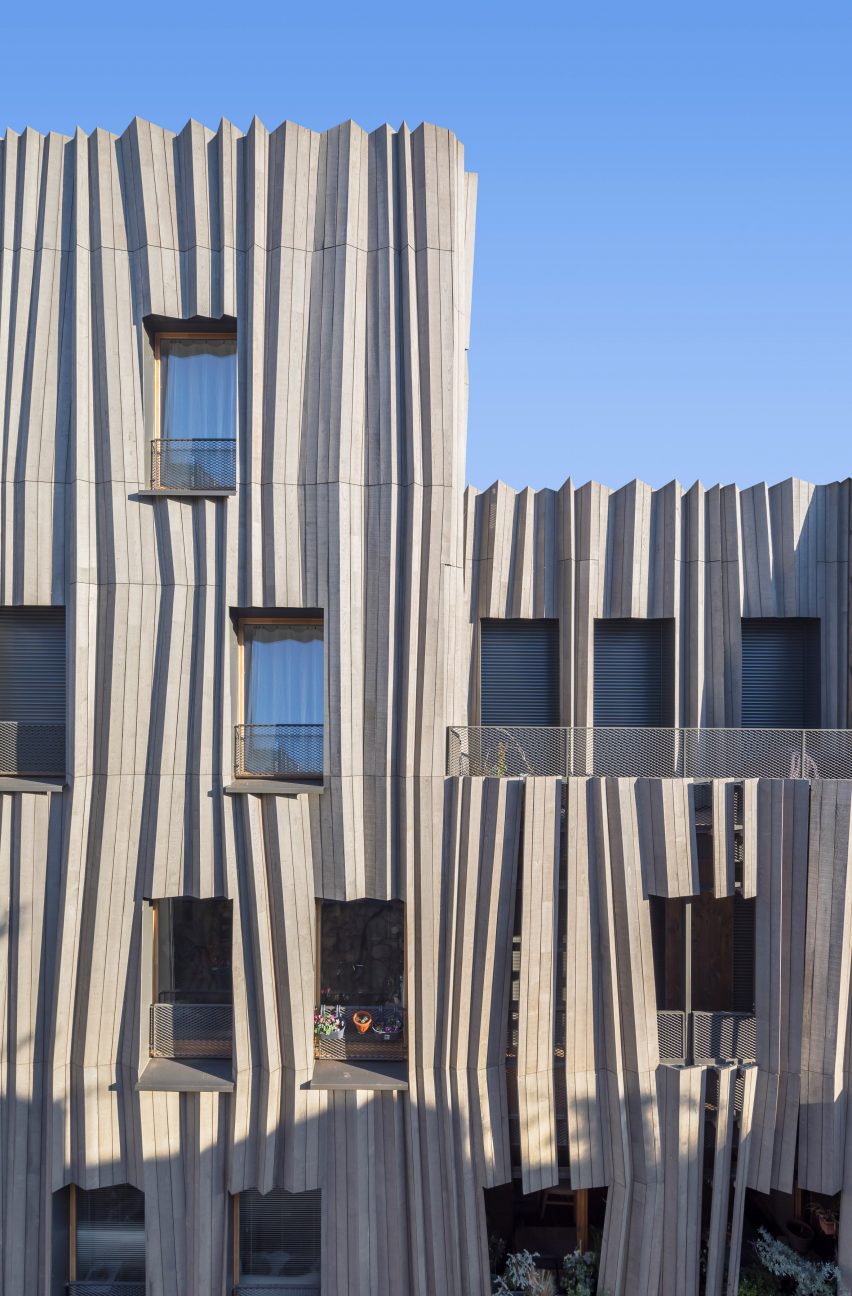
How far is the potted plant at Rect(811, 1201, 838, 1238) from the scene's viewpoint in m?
12.2

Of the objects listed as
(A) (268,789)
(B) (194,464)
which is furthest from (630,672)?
(B) (194,464)

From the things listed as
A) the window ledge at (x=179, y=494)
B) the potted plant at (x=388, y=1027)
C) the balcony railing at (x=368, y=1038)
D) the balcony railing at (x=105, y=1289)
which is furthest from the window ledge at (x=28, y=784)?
the balcony railing at (x=105, y=1289)

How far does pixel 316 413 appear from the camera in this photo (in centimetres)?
1233

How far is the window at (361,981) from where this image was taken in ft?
40.4

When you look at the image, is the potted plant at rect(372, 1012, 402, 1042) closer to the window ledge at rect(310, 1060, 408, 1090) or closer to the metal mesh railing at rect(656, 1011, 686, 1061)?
the window ledge at rect(310, 1060, 408, 1090)

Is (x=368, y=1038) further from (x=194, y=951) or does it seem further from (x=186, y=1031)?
(x=194, y=951)

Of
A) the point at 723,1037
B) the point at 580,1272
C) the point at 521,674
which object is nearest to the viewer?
the point at 580,1272

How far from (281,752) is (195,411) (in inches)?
195

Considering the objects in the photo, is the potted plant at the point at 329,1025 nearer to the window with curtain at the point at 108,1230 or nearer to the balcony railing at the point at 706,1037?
the window with curtain at the point at 108,1230

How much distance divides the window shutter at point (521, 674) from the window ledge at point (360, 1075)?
5193mm

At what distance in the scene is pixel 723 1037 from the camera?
12.0m

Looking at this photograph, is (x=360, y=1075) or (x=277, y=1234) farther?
(x=277, y=1234)

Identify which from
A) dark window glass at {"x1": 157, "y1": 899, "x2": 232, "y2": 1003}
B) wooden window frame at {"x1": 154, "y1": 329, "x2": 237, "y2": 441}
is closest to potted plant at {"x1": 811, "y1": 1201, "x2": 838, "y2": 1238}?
dark window glass at {"x1": 157, "y1": 899, "x2": 232, "y2": 1003}

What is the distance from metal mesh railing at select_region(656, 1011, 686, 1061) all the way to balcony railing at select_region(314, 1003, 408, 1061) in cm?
345
